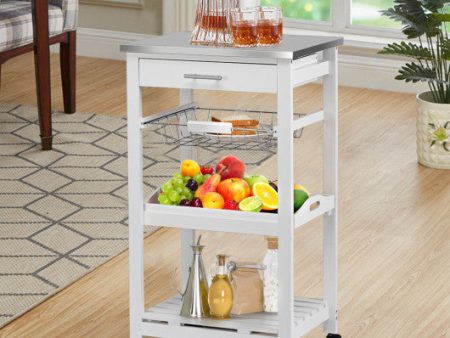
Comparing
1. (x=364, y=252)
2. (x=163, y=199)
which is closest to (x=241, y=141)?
(x=163, y=199)

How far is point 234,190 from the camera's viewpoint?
2555 millimetres

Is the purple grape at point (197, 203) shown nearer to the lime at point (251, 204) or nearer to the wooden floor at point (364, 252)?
the lime at point (251, 204)

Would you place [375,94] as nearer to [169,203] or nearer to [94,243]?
[94,243]

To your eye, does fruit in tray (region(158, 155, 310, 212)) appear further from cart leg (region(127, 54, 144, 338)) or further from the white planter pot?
the white planter pot

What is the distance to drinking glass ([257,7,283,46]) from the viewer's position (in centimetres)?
248

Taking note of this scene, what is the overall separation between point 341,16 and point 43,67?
2.02m

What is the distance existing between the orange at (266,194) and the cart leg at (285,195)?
0.26 feet

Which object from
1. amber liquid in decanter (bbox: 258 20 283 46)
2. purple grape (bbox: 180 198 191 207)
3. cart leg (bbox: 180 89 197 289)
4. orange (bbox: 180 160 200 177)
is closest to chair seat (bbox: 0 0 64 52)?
cart leg (bbox: 180 89 197 289)

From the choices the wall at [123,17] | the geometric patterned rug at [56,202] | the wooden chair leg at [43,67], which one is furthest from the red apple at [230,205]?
the wall at [123,17]

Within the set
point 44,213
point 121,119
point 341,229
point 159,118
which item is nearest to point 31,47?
point 121,119

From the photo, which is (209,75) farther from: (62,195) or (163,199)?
(62,195)

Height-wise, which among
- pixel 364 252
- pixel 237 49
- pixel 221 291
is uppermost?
pixel 237 49

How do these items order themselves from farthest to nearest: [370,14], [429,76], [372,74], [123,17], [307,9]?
[123,17] → [307,9] → [370,14] → [372,74] → [429,76]

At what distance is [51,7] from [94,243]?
1.74m
